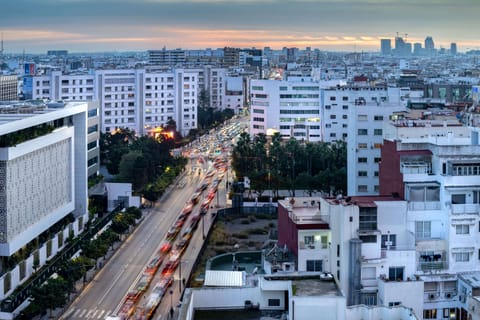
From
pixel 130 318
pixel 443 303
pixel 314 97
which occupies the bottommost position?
pixel 130 318

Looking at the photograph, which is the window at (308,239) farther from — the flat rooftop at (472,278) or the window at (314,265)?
the flat rooftop at (472,278)

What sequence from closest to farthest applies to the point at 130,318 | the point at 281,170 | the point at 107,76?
the point at 130,318 < the point at 281,170 < the point at 107,76

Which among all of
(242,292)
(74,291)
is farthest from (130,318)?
(242,292)

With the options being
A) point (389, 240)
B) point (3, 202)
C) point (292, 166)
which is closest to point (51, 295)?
point (3, 202)

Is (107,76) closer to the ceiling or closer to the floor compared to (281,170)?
closer to the ceiling

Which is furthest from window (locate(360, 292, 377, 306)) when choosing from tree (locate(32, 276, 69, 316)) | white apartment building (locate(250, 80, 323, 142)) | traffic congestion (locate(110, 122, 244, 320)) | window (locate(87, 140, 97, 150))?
white apartment building (locate(250, 80, 323, 142))

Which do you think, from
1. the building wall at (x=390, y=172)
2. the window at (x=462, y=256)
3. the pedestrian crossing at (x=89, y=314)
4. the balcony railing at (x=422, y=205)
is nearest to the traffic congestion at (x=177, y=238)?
the pedestrian crossing at (x=89, y=314)

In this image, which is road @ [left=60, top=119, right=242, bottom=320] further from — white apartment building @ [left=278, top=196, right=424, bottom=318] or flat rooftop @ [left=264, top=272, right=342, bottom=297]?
flat rooftop @ [left=264, top=272, right=342, bottom=297]

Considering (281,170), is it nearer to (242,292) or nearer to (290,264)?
(290,264)
